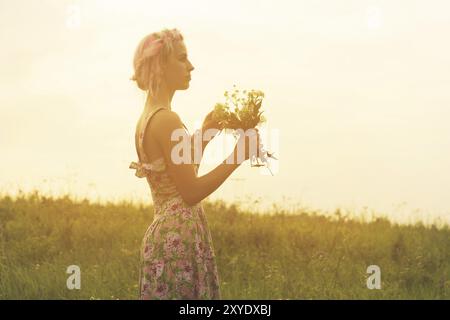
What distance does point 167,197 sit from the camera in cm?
415

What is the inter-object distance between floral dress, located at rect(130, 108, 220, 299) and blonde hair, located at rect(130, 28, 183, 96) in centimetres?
24

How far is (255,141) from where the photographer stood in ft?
13.6

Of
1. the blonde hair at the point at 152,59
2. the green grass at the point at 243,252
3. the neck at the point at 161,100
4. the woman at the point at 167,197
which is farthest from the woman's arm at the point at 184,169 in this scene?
the green grass at the point at 243,252

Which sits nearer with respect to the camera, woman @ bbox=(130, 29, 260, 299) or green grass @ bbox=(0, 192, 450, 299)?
woman @ bbox=(130, 29, 260, 299)

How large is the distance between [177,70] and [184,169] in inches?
27.4

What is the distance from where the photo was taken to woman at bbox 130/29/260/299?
158 inches

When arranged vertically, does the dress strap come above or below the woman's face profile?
below

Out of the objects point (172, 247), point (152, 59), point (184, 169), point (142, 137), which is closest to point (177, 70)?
point (152, 59)

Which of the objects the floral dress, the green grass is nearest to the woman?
the floral dress

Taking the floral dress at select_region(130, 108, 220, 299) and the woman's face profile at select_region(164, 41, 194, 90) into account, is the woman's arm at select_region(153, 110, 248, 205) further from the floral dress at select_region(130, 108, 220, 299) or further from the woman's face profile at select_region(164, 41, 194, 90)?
the woman's face profile at select_region(164, 41, 194, 90)

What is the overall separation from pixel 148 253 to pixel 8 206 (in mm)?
6910

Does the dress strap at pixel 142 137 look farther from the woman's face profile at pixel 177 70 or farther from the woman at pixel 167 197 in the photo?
the woman's face profile at pixel 177 70
